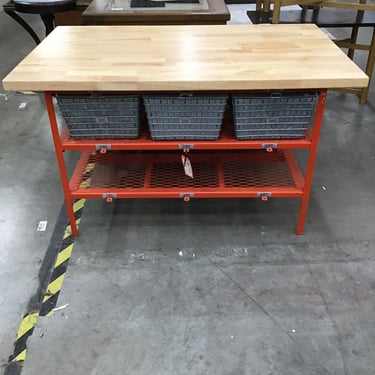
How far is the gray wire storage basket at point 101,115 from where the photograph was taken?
1.89m

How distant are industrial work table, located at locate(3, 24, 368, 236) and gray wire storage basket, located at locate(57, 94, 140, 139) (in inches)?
1.8

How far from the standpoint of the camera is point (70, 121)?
1.96 meters

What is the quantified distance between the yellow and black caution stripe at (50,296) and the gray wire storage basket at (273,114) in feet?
3.93

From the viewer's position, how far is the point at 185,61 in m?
1.94

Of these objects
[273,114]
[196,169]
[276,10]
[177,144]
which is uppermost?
[276,10]

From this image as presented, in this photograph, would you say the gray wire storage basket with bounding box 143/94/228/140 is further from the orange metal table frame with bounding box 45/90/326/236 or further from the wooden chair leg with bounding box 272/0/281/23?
the wooden chair leg with bounding box 272/0/281/23

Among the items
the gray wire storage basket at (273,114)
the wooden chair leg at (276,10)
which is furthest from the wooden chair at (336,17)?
the gray wire storage basket at (273,114)

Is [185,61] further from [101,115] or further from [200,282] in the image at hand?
[200,282]

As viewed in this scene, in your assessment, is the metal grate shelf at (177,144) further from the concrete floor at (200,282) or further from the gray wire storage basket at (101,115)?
the concrete floor at (200,282)

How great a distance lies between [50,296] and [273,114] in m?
1.46

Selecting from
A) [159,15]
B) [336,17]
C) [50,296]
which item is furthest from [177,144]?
[336,17]

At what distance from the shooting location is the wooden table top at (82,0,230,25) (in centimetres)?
289

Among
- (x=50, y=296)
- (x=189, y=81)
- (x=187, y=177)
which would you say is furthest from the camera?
(x=187, y=177)

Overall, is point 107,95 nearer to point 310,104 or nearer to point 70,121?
point 70,121
